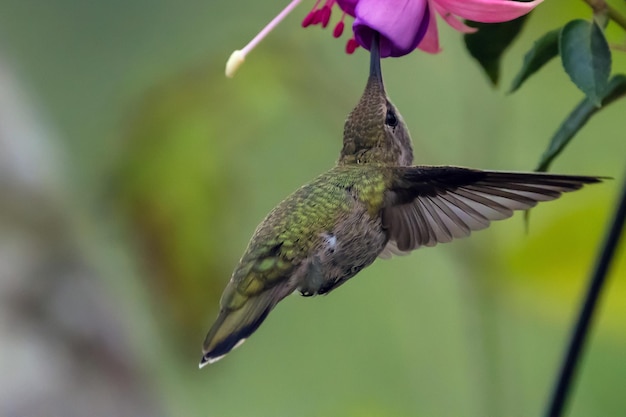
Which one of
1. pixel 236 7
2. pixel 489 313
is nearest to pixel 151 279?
pixel 489 313

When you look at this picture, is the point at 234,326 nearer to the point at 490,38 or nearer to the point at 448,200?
the point at 448,200

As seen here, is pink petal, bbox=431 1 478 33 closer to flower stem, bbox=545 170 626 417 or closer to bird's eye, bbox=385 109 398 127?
bird's eye, bbox=385 109 398 127

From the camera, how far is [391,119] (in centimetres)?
64

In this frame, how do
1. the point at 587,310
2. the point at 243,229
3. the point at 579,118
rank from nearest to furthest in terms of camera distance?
the point at 587,310, the point at 579,118, the point at 243,229

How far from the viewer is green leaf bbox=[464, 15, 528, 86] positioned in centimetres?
65

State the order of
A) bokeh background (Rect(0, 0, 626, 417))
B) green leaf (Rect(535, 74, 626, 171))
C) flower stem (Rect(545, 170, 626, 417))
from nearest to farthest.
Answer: flower stem (Rect(545, 170, 626, 417))
green leaf (Rect(535, 74, 626, 171))
bokeh background (Rect(0, 0, 626, 417))

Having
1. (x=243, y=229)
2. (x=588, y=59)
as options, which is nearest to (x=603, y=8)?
(x=588, y=59)

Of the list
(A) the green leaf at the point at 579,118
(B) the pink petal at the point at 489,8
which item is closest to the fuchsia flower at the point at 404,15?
(B) the pink petal at the point at 489,8

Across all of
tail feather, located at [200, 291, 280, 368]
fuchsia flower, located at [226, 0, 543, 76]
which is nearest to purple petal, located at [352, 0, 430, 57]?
fuchsia flower, located at [226, 0, 543, 76]

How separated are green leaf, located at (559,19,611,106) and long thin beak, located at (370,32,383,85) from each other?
0.41ft

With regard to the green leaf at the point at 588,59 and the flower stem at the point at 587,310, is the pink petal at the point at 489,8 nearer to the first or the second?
the green leaf at the point at 588,59

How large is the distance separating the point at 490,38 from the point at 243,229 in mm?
1112

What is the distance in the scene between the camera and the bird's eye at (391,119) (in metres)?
0.64

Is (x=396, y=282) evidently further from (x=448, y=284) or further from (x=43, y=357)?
(x=43, y=357)
